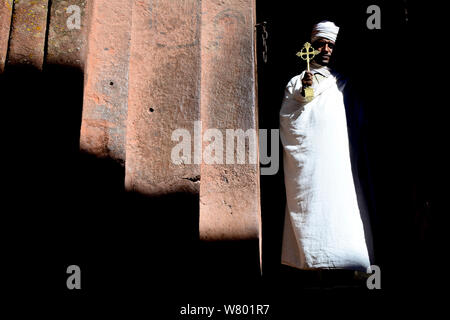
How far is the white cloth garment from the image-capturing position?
2.79 meters

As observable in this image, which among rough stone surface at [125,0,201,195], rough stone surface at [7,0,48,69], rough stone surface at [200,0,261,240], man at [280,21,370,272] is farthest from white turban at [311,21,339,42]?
rough stone surface at [7,0,48,69]

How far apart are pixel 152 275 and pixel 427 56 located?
7.34 feet

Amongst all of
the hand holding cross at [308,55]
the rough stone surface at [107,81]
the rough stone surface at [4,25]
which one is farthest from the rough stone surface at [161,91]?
the hand holding cross at [308,55]

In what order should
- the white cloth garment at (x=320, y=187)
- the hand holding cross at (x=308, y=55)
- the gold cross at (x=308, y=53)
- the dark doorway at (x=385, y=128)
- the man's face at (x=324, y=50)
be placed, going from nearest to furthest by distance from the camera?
the white cloth garment at (x=320, y=187) → the dark doorway at (x=385, y=128) → the hand holding cross at (x=308, y=55) → the gold cross at (x=308, y=53) → the man's face at (x=324, y=50)

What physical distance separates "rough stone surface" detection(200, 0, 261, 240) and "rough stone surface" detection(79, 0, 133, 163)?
45 centimetres

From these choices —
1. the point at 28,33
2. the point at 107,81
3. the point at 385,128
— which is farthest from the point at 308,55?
the point at 28,33

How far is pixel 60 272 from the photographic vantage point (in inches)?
91.8

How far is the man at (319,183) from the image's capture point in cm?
279

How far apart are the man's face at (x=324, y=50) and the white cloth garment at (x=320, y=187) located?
274 mm

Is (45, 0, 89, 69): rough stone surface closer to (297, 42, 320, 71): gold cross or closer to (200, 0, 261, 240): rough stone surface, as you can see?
(200, 0, 261, 240): rough stone surface

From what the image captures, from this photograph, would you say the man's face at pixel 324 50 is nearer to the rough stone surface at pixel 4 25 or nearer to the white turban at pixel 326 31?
the white turban at pixel 326 31

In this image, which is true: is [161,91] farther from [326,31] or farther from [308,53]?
[326,31]
